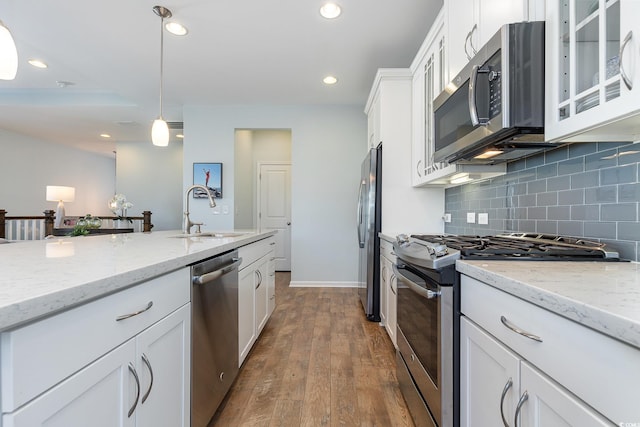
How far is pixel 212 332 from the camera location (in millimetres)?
1396

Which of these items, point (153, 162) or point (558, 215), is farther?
point (153, 162)

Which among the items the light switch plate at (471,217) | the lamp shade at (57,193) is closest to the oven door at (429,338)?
the light switch plate at (471,217)

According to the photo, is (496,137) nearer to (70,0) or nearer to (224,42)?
(224,42)

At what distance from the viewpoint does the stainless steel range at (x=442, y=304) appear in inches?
42.3

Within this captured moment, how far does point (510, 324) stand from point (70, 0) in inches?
130

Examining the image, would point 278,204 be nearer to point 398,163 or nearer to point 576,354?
point 398,163

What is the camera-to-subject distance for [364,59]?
305cm

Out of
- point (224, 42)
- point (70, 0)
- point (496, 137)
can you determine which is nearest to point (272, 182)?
point (224, 42)

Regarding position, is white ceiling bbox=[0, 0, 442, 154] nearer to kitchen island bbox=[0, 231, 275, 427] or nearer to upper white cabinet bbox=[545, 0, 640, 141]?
upper white cabinet bbox=[545, 0, 640, 141]

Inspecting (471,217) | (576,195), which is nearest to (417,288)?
(576,195)

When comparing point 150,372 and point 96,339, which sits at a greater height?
point 96,339

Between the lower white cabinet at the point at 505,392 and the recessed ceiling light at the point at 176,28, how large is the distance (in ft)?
9.64

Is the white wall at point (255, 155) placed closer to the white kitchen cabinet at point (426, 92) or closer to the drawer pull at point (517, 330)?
the white kitchen cabinet at point (426, 92)

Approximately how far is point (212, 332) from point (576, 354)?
1.31 m
